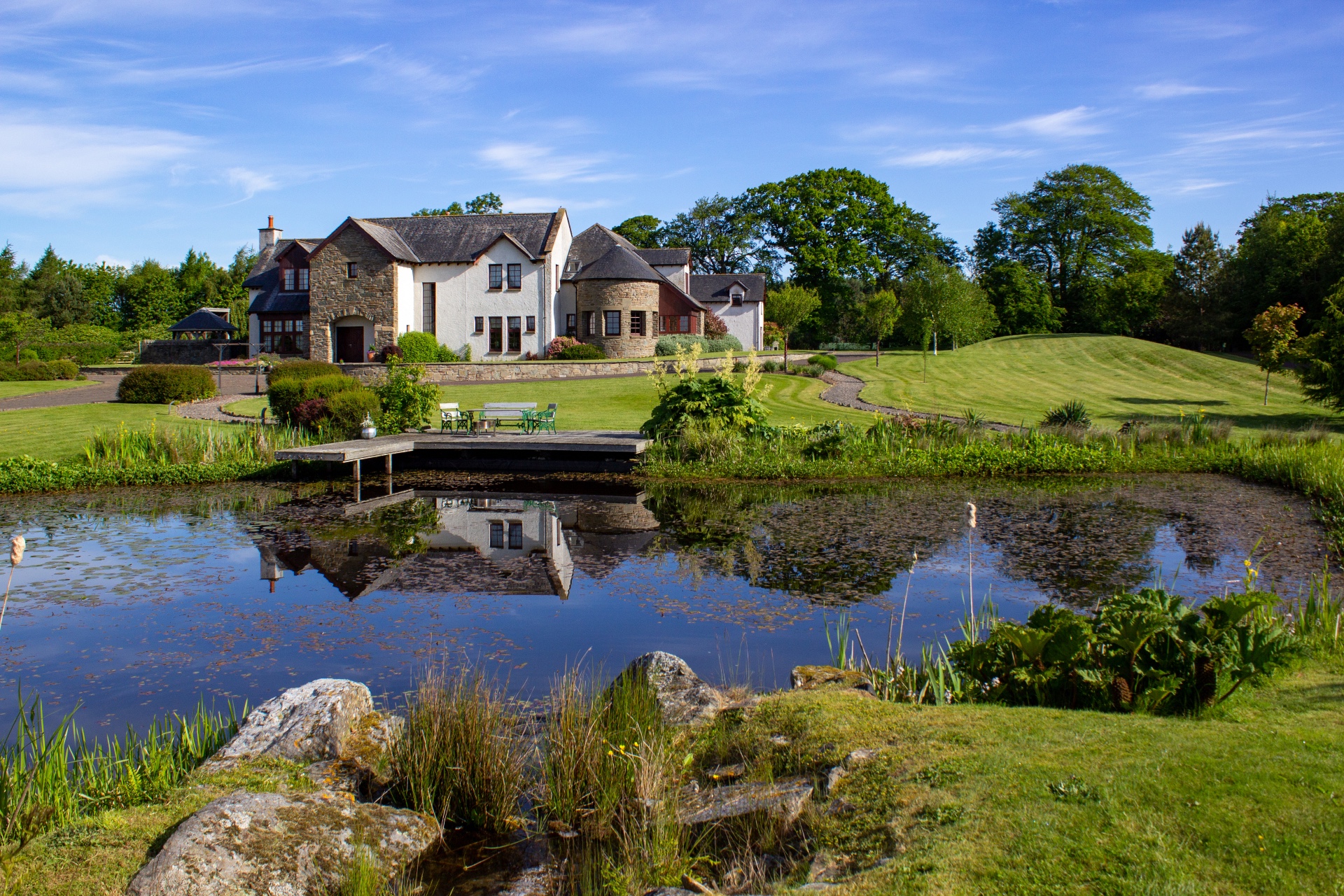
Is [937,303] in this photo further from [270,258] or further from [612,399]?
[270,258]

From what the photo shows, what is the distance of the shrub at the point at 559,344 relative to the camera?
40.9 meters

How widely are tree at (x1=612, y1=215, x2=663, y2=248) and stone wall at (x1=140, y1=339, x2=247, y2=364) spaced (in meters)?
32.6

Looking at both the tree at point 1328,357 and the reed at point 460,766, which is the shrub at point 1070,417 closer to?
the tree at point 1328,357

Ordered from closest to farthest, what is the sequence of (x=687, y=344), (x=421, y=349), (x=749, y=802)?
(x=749, y=802), (x=421, y=349), (x=687, y=344)

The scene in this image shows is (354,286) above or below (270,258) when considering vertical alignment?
below

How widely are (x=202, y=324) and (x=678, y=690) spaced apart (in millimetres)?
54106

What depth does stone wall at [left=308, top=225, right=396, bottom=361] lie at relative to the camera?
4162cm

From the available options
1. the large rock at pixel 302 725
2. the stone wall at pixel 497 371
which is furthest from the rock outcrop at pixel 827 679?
the stone wall at pixel 497 371

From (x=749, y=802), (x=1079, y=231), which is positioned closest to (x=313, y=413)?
(x=749, y=802)

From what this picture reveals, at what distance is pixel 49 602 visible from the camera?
874 cm

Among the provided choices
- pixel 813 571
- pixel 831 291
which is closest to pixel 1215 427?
pixel 813 571

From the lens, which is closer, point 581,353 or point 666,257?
point 581,353

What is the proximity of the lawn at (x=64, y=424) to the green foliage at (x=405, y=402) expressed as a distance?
4.11m

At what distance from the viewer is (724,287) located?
53188 mm
